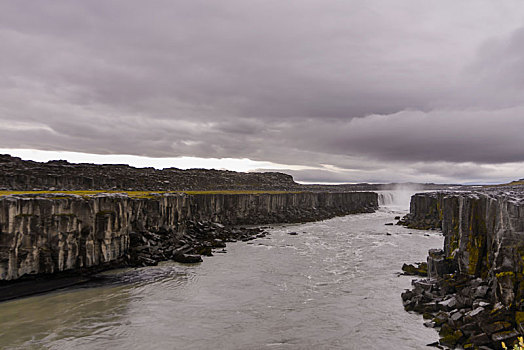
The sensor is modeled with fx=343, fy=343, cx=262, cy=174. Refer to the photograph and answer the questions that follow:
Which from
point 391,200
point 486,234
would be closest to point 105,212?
point 486,234

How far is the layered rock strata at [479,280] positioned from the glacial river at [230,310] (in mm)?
1206

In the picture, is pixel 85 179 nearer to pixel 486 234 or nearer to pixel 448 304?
pixel 448 304

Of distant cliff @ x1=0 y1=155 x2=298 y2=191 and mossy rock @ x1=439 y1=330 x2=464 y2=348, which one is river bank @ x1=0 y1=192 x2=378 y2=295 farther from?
distant cliff @ x1=0 y1=155 x2=298 y2=191

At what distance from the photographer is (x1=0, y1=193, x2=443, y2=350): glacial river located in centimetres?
1373

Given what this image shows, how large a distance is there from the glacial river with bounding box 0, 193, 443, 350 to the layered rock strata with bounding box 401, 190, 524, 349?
3.96ft

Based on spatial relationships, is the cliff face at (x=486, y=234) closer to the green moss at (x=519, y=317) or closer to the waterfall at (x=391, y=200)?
the green moss at (x=519, y=317)

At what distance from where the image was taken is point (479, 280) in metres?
15.5

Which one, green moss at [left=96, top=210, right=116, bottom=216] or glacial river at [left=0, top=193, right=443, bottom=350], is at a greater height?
green moss at [left=96, top=210, right=116, bottom=216]

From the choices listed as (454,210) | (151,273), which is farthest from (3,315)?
(454,210)

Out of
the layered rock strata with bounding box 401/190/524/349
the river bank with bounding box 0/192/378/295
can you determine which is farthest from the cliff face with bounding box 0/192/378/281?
the layered rock strata with bounding box 401/190/524/349

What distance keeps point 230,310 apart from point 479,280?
1168 cm

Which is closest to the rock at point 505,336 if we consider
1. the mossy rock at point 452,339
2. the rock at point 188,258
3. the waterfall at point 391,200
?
the mossy rock at point 452,339

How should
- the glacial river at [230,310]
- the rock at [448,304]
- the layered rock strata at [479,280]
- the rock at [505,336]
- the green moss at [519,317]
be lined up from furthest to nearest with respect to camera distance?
the rock at [448,304], the glacial river at [230,310], the layered rock strata at [479,280], the green moss at [519,317], the rock at [505,336]

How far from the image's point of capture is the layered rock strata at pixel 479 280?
12352 millimetres
